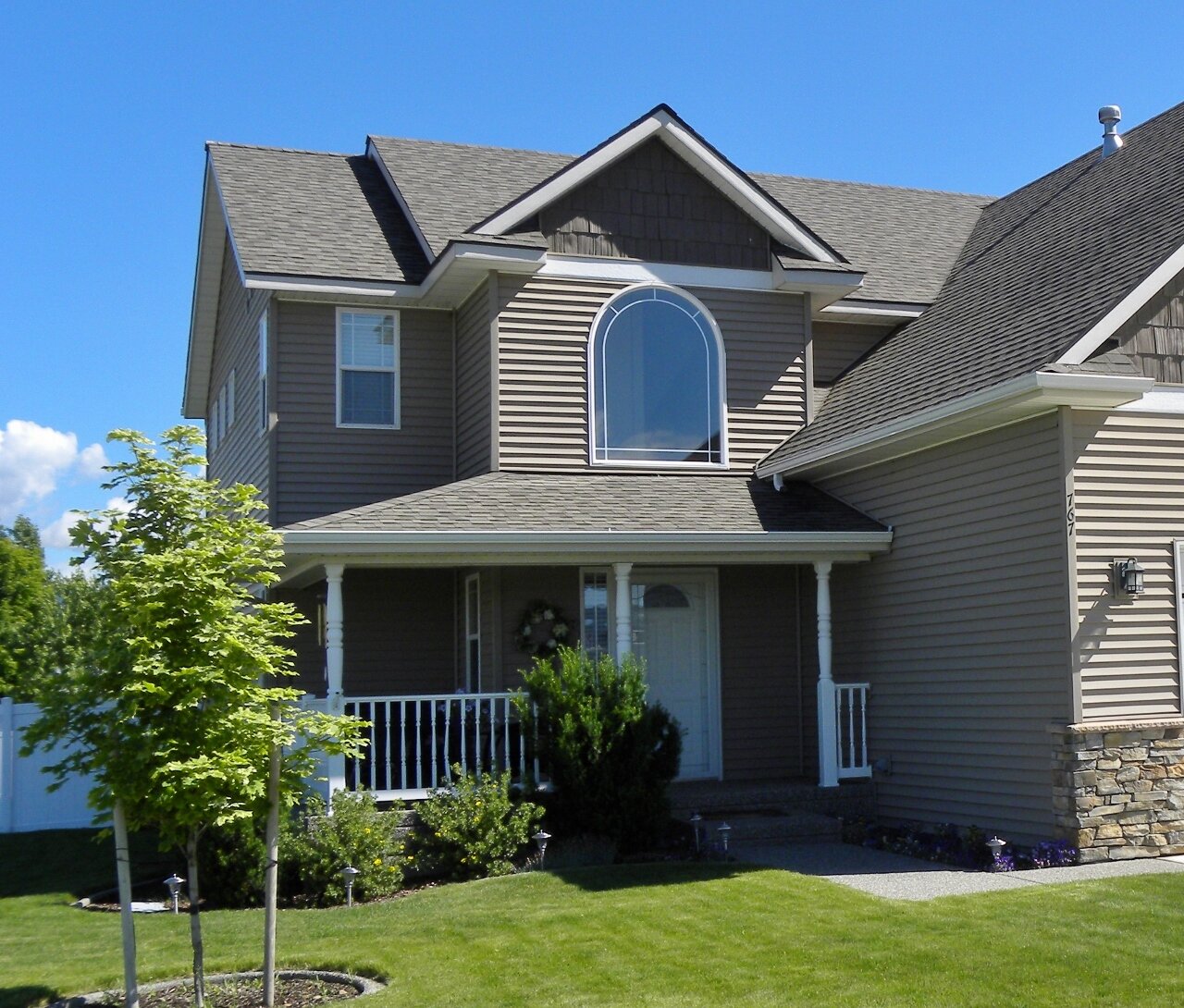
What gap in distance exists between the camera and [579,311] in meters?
14.9

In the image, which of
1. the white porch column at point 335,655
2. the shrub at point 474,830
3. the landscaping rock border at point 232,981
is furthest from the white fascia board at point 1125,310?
the landscaping rock border at point 232,981

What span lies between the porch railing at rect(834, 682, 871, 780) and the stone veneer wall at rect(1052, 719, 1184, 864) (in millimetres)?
2769

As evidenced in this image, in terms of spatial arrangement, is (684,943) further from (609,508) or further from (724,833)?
(609,508)

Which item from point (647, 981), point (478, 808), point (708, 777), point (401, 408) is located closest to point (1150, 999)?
point (647, 981)

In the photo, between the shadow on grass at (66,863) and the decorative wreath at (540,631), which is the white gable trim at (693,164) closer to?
the decorative wreath at (540,631)

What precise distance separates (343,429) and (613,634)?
4160 millimetres

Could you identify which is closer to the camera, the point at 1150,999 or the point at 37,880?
the point at 1150,999

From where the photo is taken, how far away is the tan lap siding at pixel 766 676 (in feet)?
49.1

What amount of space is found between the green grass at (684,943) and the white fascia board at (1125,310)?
13.9ft

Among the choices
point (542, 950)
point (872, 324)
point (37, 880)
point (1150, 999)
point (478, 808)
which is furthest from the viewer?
point (872, 324)

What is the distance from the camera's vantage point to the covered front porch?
13047 millimetres

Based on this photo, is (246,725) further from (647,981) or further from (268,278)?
(268,278)

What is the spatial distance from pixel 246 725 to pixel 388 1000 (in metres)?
1.76

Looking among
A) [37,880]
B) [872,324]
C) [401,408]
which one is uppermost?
[872,324]
